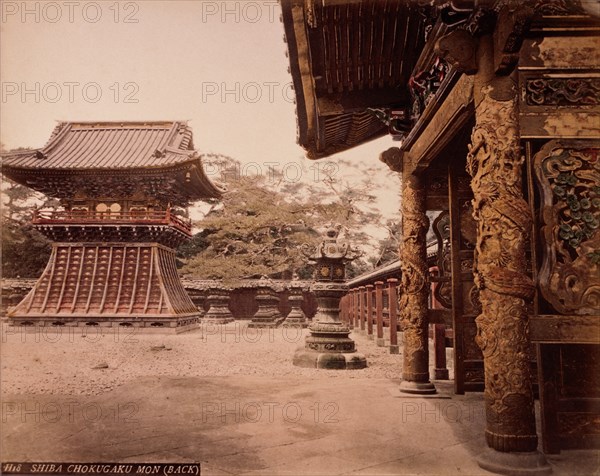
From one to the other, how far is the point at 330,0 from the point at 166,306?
53.9ft

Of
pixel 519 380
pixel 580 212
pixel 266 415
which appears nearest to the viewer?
pixel 519 380

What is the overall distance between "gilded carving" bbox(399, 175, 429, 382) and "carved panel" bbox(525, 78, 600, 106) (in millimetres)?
2209

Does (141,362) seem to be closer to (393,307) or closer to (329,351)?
(329,351)

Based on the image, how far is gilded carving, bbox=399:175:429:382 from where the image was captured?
4.80 metres

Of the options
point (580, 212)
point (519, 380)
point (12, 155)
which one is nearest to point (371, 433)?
point (519, 380)

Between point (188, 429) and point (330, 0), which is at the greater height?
point (330, 0)

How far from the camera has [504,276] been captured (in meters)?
2.56

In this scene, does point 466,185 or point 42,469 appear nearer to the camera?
point 42,469

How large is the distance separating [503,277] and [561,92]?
3.75ft

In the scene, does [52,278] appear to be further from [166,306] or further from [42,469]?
[42,469]

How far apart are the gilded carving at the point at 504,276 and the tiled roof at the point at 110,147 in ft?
53.9

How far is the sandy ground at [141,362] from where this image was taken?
7.16 meters

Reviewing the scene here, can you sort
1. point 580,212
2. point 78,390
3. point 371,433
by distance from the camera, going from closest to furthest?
point 580,212 → point 371,433 → point 78,390

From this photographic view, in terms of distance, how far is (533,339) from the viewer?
103 inches
